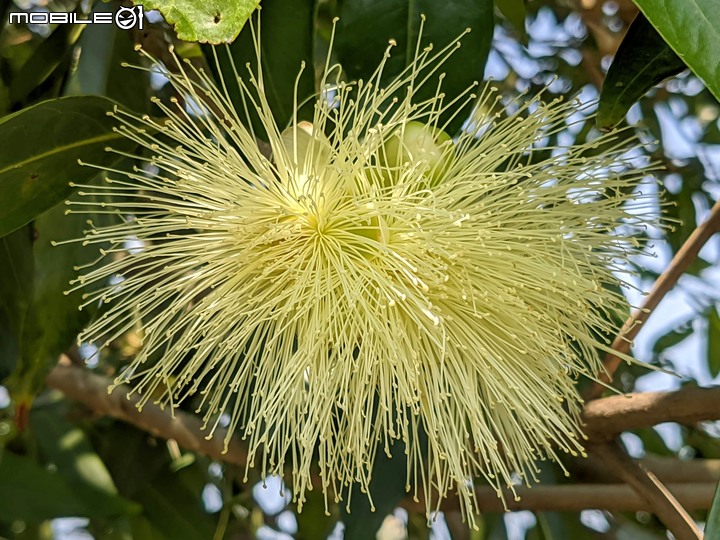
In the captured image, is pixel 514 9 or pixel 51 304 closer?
pixel 51 304

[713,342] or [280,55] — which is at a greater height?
[280,55]

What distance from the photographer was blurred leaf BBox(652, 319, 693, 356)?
5.36ft

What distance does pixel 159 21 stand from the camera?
0.89m

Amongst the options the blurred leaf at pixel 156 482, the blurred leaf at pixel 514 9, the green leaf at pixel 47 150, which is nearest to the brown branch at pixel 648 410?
the blurred leaf at pixel 514 9

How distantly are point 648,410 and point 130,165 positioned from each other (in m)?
0.56

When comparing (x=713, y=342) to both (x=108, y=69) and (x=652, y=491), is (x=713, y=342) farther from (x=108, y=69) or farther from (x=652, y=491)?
(x=108, y=69)

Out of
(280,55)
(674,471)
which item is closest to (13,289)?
(280,55)

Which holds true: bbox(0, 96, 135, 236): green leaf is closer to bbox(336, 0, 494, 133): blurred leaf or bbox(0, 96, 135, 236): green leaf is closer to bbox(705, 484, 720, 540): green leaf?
bbox(336, 0, 494, 133): blurred leaf

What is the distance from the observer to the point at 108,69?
0.83 meters

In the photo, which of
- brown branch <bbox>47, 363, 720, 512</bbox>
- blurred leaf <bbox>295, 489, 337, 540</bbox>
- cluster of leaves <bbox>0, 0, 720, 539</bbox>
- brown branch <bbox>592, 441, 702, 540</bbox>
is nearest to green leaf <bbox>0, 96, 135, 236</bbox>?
cluster of leaves <bbox>0, 0, 720, 539</bbox>

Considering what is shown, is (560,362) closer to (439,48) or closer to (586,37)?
(439,48)

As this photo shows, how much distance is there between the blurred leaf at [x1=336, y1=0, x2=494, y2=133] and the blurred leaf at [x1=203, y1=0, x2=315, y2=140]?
0.05m

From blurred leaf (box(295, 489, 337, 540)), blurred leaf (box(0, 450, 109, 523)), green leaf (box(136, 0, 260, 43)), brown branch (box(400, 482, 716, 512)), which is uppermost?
green leaf (box(136, 0, 260, 43))

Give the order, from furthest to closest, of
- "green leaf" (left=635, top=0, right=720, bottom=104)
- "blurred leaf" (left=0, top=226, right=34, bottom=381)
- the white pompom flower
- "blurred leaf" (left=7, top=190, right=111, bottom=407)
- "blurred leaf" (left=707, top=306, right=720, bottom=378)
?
"blurred leaf" (left=707, top=306, right=720, bottom=378) < "blurred leaf" (left=0, top=226, right=34, bottom=381) < "blurred leaf" (left=7, top=190, right=111, bottom=407) < the white pompom flower < "green leaf" (left=635, top=0, right=720, bottom=104)
